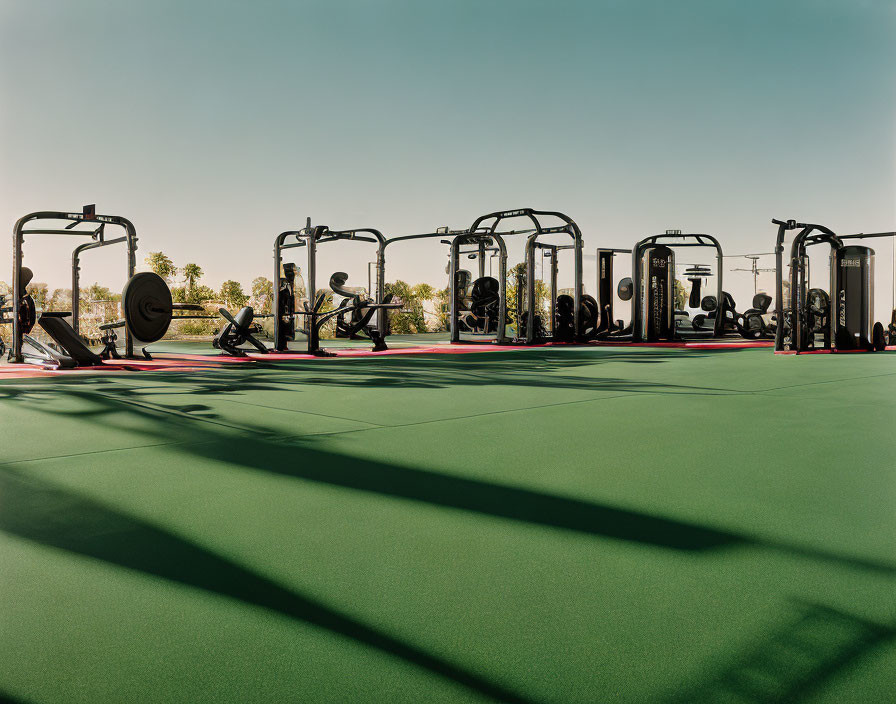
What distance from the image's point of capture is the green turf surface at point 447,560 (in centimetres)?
132

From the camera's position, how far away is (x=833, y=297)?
452 inches

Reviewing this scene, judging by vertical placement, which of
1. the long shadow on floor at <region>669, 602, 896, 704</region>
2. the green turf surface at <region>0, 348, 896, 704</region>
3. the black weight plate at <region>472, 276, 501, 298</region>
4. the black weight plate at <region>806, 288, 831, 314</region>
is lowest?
the long shadow on floor at <region>669, 602, 896, 704</region>

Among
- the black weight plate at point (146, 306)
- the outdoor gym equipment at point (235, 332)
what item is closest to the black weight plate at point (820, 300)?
the outdoor gym equipment at point (235, 332)

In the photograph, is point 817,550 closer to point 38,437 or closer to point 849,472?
Result: point 849,472

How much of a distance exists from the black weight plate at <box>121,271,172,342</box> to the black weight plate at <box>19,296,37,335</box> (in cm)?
176

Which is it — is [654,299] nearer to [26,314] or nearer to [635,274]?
[635,274]

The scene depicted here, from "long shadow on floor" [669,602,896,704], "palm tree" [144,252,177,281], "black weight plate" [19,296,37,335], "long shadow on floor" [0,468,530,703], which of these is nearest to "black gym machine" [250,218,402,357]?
"black weight plate" [19,296,37,335]

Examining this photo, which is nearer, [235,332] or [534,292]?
[235,332]

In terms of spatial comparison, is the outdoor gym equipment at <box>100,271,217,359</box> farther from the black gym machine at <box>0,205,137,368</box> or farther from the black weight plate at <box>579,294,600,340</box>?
the black weight plate at <box>579,294,600,340</box>

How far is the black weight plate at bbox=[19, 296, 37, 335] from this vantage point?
9148mm

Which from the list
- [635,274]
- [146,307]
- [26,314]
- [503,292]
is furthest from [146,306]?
[635,274]

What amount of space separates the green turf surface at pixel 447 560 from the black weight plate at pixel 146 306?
4.55 meters

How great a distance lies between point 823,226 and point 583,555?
36.6ft

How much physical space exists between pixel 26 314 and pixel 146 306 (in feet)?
6.75
